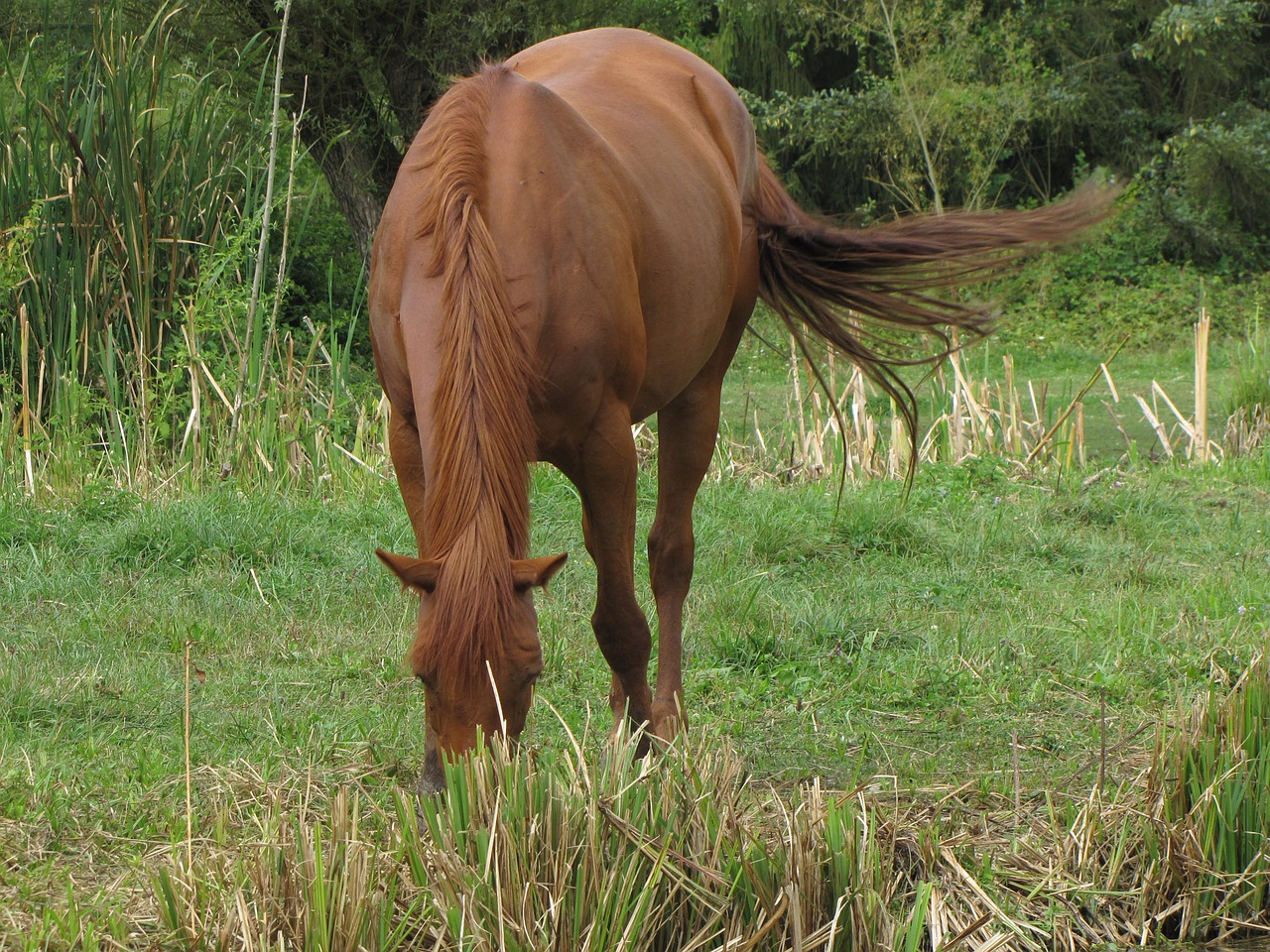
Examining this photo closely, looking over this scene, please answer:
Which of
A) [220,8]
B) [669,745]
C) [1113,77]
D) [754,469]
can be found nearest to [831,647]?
[669,745]

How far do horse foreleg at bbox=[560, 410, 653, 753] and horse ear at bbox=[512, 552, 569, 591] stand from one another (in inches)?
29.6

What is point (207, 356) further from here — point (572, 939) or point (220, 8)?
point (220, 8)

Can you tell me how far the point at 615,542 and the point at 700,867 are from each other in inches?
44.2

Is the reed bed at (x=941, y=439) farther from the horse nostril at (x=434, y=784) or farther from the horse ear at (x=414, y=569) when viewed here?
the horse ear at (x=414, y=569)

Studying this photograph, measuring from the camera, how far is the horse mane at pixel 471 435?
226cm

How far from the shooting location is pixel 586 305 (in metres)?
2.95

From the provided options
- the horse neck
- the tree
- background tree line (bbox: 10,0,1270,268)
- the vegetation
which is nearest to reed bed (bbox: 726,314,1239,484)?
the vegetation

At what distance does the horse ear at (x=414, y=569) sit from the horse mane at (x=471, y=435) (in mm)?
24

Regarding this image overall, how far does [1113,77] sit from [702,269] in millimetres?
16672

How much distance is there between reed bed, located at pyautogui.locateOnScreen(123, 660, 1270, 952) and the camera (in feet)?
7.12

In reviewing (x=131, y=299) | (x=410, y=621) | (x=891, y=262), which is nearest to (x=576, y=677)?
(x=410, y=621)

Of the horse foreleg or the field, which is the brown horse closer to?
the horse foreleg

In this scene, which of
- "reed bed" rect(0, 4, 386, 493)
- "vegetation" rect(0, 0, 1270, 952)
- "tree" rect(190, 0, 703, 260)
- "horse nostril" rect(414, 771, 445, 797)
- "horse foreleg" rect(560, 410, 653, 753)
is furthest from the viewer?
"tree" rect(190, 0, 703, 260)

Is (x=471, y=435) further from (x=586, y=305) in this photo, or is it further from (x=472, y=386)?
(x=586, y=305)
